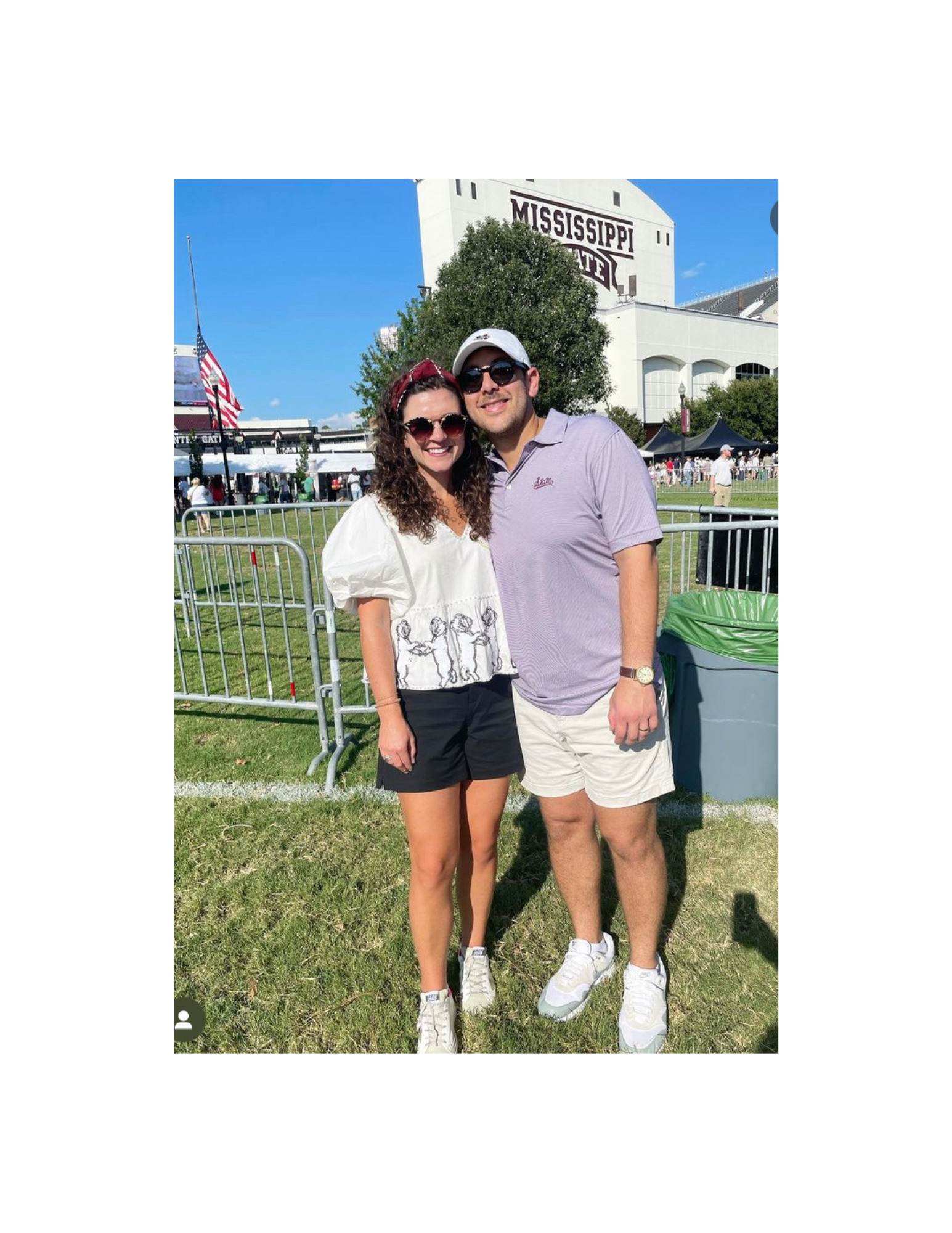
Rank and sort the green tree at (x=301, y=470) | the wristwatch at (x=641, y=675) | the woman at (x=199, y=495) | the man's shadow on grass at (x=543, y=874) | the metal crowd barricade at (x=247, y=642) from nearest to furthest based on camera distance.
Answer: the wristwatch at (x=641, y=675)
the man's shadow on grass at (x=543, y=874)
the metal crowd barricade at (x=247, y=642)
the woman at (x=199, y=495)
the green tree at (x=301, y=470)

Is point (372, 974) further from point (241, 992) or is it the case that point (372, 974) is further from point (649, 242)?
point (649, 242)

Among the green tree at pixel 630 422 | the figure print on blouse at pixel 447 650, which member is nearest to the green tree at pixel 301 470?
the green tree at pixel 630 422

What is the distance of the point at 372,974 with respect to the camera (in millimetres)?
2381

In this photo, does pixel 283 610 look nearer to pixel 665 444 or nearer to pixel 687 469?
pixel 687 469

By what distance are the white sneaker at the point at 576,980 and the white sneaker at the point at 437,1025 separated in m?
0.33

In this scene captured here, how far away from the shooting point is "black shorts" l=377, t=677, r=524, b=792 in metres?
1.87

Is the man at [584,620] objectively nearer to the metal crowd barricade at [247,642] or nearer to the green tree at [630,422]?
the metal crowd barricade at [247,642]

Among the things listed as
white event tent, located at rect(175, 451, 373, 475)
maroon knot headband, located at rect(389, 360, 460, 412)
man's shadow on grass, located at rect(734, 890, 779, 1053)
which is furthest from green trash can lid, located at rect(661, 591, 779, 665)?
white event tent, located at rect(175, 451, 373, 475)

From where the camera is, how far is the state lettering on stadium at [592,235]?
32500 millimetres

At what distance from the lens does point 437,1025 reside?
2080mm

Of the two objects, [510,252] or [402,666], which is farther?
[510,252]

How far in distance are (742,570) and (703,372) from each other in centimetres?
4248

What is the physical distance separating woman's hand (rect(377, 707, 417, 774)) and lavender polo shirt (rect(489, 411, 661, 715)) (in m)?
0.40
